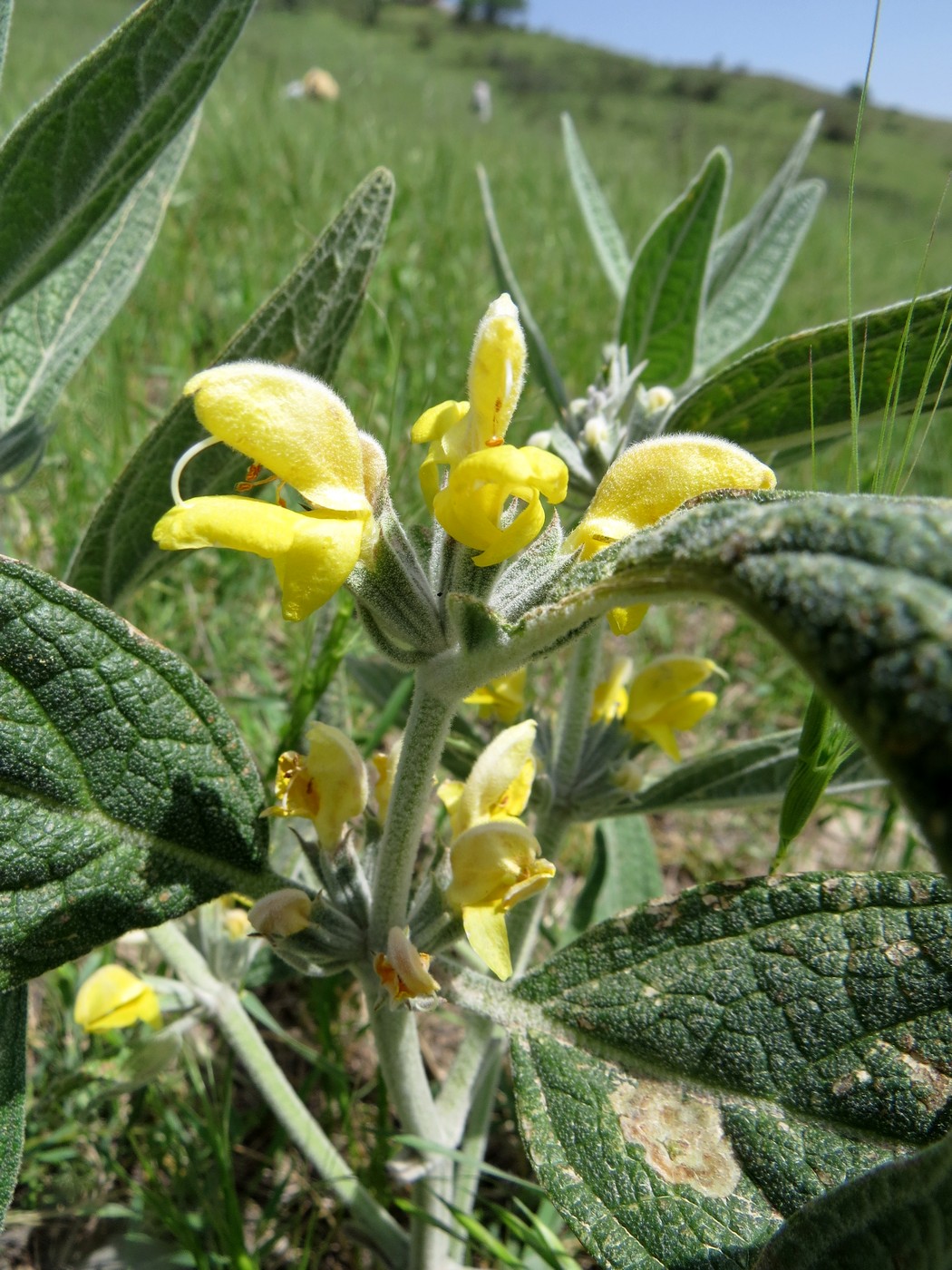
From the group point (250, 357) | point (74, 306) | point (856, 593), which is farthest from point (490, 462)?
point (74, 306)

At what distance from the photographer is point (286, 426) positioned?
0.81 metres

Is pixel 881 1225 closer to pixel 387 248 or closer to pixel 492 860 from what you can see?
pixel 492 860

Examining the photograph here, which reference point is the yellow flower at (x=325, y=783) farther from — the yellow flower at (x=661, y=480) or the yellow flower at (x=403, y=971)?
the yellow flower at (x=661, y=480)

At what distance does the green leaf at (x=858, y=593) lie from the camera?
0.41m

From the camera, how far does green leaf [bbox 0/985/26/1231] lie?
0.84 meters

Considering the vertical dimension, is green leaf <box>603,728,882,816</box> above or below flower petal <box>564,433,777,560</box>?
below

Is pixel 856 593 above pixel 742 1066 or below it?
above

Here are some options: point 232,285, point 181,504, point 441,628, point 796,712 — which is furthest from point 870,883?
point 232,285

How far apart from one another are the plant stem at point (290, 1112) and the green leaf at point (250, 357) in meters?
0.50

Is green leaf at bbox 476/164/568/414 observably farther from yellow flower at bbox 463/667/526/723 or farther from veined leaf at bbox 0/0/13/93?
veined leaf at bbox 0/0/13/93

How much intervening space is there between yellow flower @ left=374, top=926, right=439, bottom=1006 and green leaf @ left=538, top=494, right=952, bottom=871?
481 mm

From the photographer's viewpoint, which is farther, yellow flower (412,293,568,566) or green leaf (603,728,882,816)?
green leaf (603,728,882,816)

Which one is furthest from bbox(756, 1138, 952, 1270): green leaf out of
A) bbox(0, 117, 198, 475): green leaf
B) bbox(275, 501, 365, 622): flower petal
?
bbox(0, 117, 198, 475): green leaf

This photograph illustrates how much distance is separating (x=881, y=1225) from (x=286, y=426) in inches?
28.7
